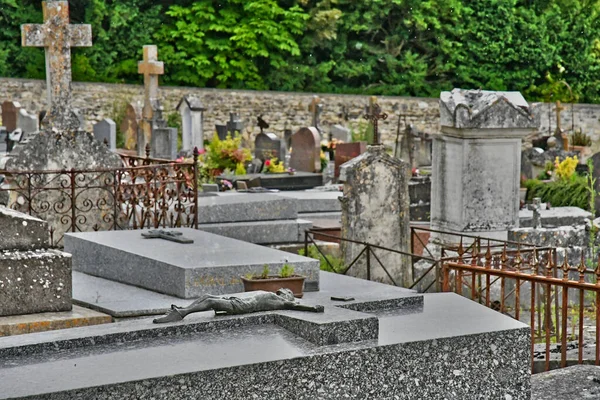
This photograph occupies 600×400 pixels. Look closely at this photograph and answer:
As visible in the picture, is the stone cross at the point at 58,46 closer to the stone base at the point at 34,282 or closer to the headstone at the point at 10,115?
the stone base at the point at 34,282

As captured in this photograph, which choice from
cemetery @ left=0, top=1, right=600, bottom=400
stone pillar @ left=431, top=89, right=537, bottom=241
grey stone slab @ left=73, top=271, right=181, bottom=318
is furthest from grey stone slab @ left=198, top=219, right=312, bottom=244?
grey stone slab @ left=73, top=271, right=181, bottom=318

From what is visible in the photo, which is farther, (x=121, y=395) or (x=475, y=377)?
(x=475, y=377)

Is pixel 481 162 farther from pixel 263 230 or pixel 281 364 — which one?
pixel 281 364

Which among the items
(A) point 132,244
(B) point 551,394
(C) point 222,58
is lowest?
(B) point 551,394

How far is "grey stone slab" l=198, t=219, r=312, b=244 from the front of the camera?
1046cm

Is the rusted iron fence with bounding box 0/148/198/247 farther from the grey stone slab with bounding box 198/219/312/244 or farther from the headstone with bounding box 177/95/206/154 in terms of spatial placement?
the headstone with bounding box 177/95/206/154

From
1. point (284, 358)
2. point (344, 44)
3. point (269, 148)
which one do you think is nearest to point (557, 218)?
point (284, 358)

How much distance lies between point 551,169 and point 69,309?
1460 centimetres

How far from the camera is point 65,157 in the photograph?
1135 cm

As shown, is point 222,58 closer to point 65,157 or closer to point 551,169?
point 551,169

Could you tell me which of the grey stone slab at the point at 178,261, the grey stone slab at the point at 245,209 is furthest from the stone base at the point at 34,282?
the grey stone slab at the point at 245,209

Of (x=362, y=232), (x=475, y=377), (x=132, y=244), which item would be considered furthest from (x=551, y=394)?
(x=362, y=232)

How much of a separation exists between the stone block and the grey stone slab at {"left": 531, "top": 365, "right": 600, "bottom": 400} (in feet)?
9.39

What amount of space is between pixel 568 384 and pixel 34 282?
299 cm
